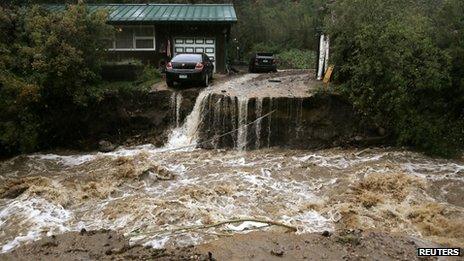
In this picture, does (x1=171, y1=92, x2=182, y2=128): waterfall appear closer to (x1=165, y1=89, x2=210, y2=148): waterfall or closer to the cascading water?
(x1=165, y1=89, x2=210, y2=148): waterfall

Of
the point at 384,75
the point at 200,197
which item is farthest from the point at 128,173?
the point at 384,75

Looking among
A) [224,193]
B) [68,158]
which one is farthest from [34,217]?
[68,158]

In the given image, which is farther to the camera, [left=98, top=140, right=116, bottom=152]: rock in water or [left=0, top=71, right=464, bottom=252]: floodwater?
[left=98, top=140, right=116, bottom=152]: rock in water

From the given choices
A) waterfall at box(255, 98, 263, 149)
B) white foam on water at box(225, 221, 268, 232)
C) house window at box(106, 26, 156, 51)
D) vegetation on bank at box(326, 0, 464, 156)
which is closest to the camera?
white foam on water at box(225, 221, 268, 232)

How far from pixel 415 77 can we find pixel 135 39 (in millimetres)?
14292

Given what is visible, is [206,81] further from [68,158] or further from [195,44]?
[68,158]

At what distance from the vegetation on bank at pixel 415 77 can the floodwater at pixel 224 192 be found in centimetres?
106

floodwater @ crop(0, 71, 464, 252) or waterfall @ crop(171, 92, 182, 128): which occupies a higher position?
waterfall @ crop(171, 92, 182, 128)

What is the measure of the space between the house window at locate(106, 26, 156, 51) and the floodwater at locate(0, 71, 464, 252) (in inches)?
338

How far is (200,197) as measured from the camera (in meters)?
11.5

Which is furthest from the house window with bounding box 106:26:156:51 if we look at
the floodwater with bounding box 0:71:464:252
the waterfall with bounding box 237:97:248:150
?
the waterfall with bounding box 237:97:248:150

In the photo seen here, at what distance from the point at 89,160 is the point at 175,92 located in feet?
14.6

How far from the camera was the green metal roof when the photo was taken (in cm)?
2248
